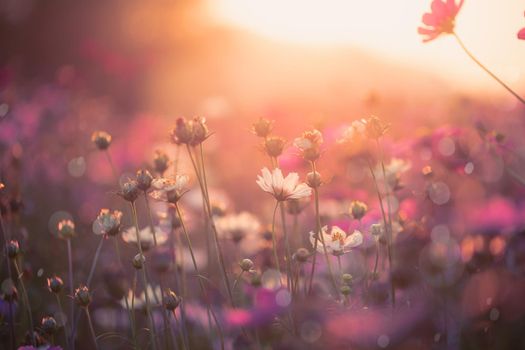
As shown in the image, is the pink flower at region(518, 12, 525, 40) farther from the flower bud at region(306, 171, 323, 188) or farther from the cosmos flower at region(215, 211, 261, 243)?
the cosmos flower at region(215, 211, 261, 243)

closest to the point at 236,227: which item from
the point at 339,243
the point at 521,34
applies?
the point at 339,243

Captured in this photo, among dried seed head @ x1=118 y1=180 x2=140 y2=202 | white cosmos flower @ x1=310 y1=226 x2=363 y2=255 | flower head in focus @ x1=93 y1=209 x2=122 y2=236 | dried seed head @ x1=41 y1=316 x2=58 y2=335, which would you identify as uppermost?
dried seed head @ x1=118 y1=180 x2=140 y2=202

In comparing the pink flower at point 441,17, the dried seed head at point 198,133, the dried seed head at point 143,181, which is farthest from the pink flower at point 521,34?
the dried seed head at point 143,181

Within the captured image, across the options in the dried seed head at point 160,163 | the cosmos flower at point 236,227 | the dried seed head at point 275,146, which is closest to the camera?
the dried seed head at point 275,146

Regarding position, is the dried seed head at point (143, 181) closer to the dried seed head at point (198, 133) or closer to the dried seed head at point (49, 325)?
the dried seed head at point (198, 133)

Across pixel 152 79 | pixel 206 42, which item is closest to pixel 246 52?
pixel 206 42

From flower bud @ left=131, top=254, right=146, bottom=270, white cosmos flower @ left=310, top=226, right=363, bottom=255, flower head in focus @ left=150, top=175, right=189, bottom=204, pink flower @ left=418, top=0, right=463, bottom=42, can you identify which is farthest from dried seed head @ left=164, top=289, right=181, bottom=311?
pink flower @ left=418, top=0, right=463, bottom=42

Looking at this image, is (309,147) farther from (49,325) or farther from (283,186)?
(49,325)
